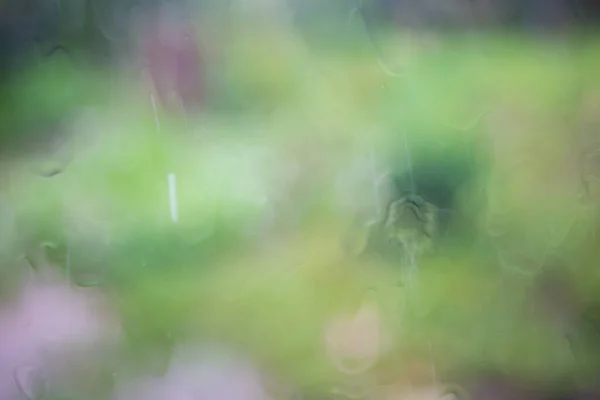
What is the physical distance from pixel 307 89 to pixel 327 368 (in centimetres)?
34

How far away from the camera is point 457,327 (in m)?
0.79

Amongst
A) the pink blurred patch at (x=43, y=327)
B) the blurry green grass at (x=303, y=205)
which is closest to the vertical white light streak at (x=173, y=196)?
the blurry green grass at (x=303, y=205)

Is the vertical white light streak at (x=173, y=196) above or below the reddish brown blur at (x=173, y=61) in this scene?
below

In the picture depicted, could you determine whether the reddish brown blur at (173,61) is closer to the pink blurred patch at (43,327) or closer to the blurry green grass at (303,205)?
the blurry green grass at (303,205)

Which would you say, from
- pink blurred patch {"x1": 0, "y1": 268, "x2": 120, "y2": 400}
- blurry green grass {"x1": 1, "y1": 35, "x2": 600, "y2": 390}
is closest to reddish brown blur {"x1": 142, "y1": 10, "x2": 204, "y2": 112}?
blurry green grass {"x1": 1, "y1": 35, "x2": 600, "y2": 390}

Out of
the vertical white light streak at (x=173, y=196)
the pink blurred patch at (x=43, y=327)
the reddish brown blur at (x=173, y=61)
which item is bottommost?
the pink blurred patch at (x=43, y=327)

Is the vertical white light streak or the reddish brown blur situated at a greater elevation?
the reddish brown blur

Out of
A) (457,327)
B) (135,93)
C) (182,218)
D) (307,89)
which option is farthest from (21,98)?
(457,327)

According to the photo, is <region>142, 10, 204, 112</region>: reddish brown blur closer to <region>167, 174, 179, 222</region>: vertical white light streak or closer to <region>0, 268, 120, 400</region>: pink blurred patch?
<region>167, 174, 179, 222</region>: vertical white light streak

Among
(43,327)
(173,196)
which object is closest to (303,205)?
(173,196)

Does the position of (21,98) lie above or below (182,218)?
above

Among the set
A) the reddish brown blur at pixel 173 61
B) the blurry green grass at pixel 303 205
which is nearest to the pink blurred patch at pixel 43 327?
the blurry green grass at pixel 303 205

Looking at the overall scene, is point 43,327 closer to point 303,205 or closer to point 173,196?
point 173,196

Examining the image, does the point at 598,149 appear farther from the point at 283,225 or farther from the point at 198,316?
the point at 198,316
